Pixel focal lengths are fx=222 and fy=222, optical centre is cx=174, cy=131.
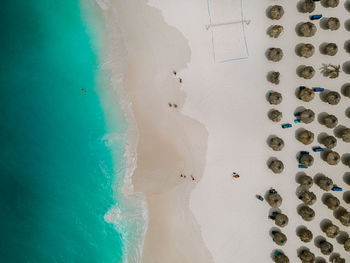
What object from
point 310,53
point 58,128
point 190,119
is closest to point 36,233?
point 58,128

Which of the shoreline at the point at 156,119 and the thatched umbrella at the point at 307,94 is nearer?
the thatched umbrella at the point at 307,94

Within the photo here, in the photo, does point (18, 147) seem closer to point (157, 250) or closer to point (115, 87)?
point (115, 87)

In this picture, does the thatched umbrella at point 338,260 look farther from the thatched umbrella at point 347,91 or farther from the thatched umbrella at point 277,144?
the thatched umbrella at point 347,91

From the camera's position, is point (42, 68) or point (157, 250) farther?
point (42, 68)

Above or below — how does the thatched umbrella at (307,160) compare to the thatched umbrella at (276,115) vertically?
below

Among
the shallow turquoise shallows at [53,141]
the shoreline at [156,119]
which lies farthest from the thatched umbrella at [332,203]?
the shallow turquoise shallows at [53,141]

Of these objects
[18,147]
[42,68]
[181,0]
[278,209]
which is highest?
[181,0]

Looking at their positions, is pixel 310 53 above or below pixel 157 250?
above

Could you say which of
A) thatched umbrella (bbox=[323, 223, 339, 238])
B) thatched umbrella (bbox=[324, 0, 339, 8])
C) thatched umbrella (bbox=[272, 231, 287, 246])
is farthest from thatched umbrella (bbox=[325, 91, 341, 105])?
thatched umbrella (bbox=[272, 231, 287, 246])
